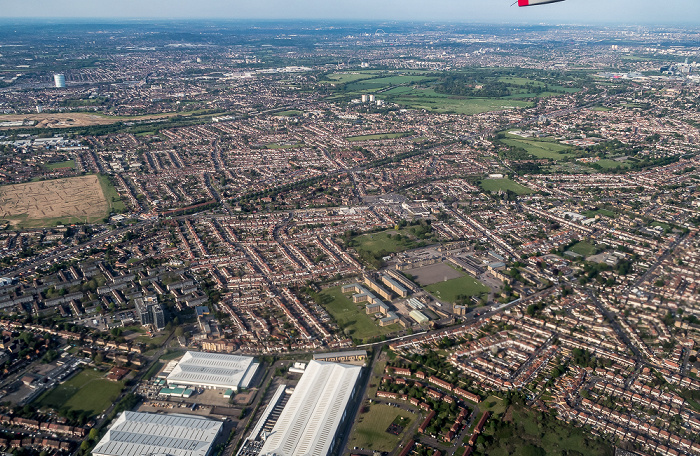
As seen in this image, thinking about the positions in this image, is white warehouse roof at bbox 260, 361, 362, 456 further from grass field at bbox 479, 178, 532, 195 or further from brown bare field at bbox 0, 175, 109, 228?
grass field at bbox 479, 178, 532, 195

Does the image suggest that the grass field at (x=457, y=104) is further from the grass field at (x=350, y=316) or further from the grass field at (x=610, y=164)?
the grass field at (x=350, y=316)

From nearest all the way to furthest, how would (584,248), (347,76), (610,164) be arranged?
(584,248) < (610,164) < (347,76)

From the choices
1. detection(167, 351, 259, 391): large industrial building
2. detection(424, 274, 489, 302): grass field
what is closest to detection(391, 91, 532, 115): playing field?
detection(424, 274, 489, 302): grass field

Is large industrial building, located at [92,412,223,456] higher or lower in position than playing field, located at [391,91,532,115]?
lower

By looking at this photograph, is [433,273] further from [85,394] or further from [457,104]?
[457,104]

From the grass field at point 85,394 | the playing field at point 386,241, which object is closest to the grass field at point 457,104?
the playing field at point 386,241

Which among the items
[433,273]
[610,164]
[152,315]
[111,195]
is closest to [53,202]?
[111,195]

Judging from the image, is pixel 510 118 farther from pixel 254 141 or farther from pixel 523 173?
pixel 254 141

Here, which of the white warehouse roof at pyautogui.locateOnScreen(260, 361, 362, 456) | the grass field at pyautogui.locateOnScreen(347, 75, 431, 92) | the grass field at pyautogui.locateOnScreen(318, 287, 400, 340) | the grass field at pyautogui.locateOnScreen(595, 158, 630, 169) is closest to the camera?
the white warehouse roof at pyautogui.locateOnScreen(260, 361, 362, 456)
